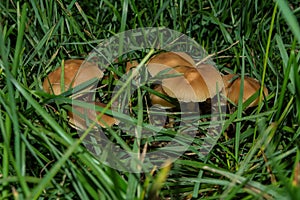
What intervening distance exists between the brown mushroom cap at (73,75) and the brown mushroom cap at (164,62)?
0.16 m

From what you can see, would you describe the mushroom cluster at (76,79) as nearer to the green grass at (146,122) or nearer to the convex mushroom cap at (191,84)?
the green grass at (146,122)

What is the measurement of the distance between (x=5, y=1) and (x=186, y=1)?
758 millimetres

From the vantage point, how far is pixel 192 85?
55.3 inches

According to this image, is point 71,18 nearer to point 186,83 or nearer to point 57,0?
point 57,0

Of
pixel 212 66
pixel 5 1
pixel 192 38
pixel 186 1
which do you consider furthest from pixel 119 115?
pixel 5 1

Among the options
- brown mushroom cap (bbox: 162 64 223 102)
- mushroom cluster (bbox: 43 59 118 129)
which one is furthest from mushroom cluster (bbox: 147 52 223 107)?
mushroom cluster (bbox: 43 59 118 129)

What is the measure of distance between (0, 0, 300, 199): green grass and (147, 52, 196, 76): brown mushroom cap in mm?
104

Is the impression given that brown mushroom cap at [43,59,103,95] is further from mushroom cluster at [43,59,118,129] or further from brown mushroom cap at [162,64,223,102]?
brown mushroom cap at [162,64,223,102]

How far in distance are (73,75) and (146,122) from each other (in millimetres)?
268

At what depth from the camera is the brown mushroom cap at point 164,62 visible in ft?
4.64

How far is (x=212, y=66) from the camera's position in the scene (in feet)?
4.93

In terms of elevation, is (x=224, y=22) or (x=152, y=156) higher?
(x=224, y=22)

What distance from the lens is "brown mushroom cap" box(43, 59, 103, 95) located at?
1.39 m

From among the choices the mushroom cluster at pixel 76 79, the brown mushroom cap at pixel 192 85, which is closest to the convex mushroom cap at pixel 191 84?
the brown mushroom cap at pixel 192 85
